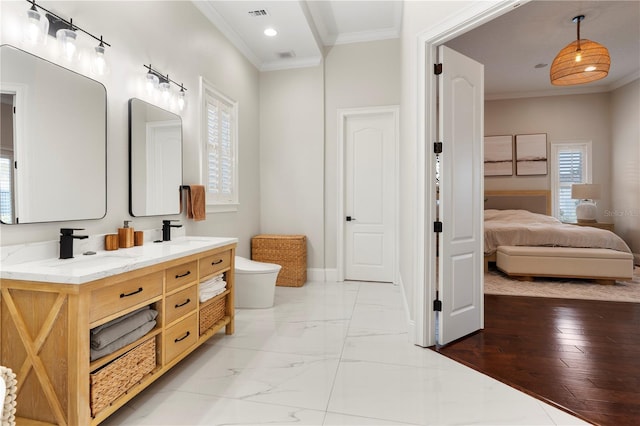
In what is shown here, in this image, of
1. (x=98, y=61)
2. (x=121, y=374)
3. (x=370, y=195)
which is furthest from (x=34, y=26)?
(x=370, y=195)

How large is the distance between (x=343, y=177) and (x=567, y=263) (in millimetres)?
3137

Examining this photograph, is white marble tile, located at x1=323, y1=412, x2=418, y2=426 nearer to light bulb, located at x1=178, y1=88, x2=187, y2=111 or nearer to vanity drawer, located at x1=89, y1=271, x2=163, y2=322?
vanity drawer, located at x1=89, y1=271, x2=163, y2=322

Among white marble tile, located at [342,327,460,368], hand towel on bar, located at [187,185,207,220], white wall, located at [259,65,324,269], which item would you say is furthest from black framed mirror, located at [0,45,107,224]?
white wall, located at [259,65,324,269]

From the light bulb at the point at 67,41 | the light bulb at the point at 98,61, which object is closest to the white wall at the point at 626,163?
the light bulb at the point at 98,61

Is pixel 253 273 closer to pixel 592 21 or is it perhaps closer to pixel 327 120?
pixel 327 120

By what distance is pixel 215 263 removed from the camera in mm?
2449

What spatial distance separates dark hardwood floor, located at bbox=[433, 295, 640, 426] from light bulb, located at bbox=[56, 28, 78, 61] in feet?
10.1

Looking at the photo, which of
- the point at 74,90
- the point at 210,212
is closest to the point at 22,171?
the point at 74,90

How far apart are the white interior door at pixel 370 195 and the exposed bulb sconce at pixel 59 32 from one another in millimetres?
3004

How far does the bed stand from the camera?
413 centimetres

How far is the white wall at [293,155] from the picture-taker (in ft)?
14.7

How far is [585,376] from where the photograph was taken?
6.64ft

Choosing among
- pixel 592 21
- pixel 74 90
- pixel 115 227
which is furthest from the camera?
pixel 592 21

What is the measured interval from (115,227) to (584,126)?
7.76 metres
